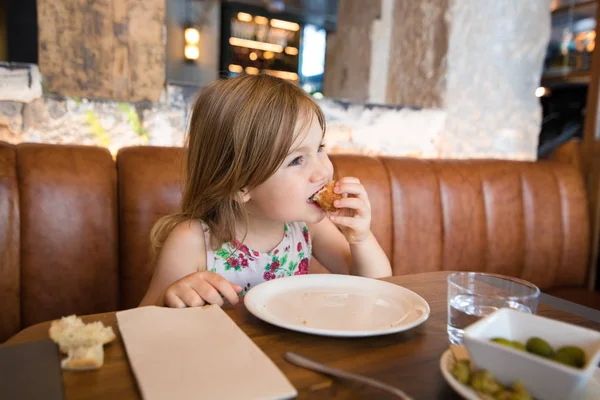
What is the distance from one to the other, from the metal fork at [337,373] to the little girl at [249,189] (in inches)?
20.3

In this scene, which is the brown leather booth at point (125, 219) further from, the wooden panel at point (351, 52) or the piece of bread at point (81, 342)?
the wooden panel at point (351, 52)

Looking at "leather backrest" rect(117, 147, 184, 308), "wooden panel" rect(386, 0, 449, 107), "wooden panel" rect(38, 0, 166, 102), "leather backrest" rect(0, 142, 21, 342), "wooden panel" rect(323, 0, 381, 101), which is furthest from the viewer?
"wooden panel" rect(323, 0, 381, 101)

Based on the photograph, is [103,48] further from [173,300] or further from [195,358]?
[195,358]

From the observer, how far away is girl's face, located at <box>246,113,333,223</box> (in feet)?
3.78

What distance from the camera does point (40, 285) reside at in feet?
4.75

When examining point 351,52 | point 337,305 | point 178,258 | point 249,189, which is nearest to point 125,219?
point 178,258

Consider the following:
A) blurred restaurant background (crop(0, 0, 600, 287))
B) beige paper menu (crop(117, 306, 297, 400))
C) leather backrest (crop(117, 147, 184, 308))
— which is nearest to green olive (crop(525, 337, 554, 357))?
beige paper menu (crop(117, 306, 297, 400))

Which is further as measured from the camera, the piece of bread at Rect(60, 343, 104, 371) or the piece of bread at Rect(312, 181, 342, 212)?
the piece of bread at Rect(312, 181, 342, 212)

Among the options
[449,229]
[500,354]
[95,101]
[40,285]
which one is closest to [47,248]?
[40,285]

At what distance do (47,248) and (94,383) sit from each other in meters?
1.05

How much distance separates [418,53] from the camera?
275 centimetres

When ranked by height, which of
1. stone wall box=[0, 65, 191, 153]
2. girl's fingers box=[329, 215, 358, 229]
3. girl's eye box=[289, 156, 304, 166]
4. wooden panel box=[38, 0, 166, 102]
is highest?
wooden panel box=[38, 0, 166, 102]

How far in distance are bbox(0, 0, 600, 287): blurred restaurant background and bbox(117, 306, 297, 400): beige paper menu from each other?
113cm

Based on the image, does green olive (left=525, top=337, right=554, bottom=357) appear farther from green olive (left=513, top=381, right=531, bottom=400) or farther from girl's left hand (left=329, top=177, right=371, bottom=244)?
girl's left hand (left=329, top=177, right=371, bottom=244)
